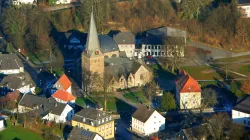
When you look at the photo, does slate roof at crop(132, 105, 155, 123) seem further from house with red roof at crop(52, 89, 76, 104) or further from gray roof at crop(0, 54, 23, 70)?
gray roof at crop(0, 54, 23, 70)

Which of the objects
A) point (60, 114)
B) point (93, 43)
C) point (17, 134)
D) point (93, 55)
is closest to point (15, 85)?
point (93, 55)

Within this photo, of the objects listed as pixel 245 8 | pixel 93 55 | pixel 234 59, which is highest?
pixel 245 8

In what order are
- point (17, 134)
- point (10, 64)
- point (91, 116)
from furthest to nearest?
point (10, 64) → point (17, 134) → point (91, 116)

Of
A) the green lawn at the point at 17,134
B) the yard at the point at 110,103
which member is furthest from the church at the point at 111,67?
the green lawn at the point at 17,134

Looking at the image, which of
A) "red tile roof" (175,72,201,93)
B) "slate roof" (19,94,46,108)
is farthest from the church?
"slate roof" (19,94,46,108)

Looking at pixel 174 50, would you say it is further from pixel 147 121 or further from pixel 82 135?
pixel 82 135

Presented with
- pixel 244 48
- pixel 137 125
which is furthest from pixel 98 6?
pixel 137 125
